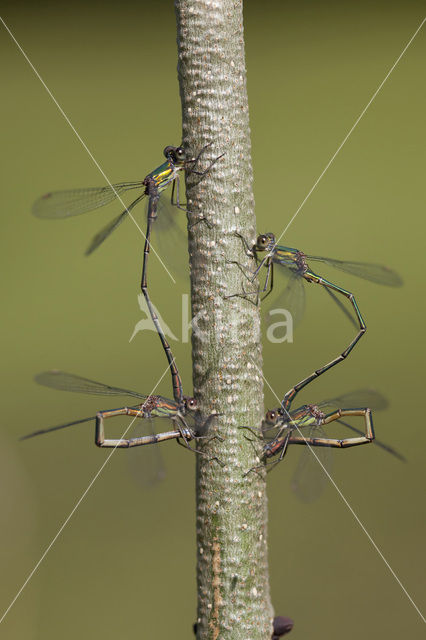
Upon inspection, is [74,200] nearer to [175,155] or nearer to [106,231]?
[106,231]

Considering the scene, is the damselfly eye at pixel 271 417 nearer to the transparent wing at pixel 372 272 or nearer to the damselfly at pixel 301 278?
the damselfly at pixel 301 278

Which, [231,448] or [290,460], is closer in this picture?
[231,448]

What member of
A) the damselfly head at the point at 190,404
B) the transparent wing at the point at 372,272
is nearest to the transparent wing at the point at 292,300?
the transparent wing at the point at 372,272

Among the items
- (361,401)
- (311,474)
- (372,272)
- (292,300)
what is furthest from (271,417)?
(372,272)

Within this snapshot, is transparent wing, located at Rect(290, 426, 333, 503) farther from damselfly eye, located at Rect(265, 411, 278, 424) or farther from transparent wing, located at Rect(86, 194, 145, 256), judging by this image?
transparent wing, located at Rect(86, 194, 145, 256)

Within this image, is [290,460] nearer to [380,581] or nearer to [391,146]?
[380,581]

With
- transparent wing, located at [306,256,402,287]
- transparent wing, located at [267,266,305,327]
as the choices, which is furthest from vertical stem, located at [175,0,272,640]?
transparent wing, located at [306,256,402,287]

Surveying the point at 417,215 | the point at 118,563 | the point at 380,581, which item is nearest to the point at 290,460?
the point at 380,581
